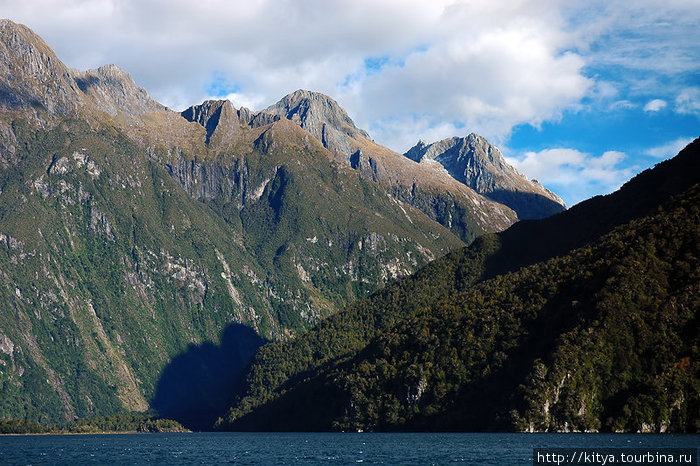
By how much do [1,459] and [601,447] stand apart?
12892 centimetres

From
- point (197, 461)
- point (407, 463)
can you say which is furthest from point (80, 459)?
point (407, 463)

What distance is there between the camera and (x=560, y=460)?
5719 inches

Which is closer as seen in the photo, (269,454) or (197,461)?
(197,461)

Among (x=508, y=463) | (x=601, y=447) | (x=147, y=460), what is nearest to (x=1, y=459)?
(x=147, y=460)

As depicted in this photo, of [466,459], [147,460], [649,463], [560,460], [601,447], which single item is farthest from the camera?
[147,460]

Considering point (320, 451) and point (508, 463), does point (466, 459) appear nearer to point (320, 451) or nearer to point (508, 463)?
point (508, 463)

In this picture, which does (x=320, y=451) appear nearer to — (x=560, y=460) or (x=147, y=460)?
(x=147, y=460)

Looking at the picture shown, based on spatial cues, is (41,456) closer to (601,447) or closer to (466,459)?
(466,459)

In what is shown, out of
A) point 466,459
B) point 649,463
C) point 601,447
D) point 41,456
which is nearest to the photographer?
point 649,463

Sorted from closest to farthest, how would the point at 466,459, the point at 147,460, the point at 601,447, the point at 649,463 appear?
the point at 649,463 < the point at 466,459 < the point at 601,447 < the point at 147,460

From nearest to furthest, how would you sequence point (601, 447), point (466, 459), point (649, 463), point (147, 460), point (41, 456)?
point (649, 463) < point (466, 459) < point (601, 447) < point (147, 460) < point (41, 456)

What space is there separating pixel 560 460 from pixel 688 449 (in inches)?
1037

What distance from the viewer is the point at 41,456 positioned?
19625cm

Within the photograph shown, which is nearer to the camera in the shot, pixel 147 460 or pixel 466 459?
pixel 466 459
